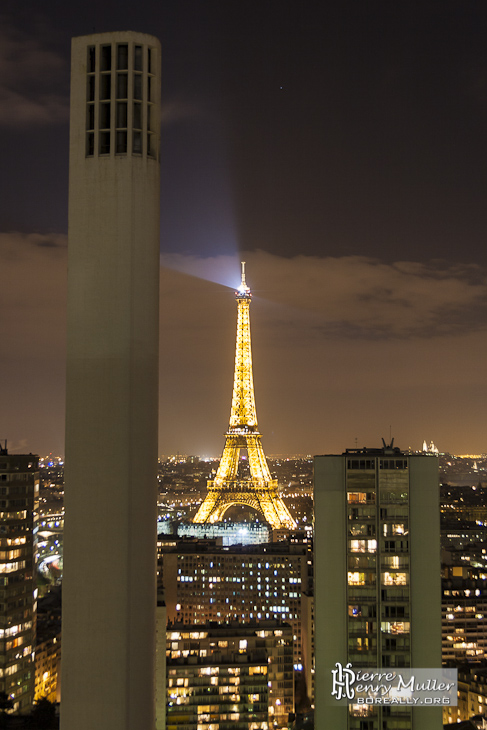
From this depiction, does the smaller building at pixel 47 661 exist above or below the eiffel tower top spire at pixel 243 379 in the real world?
below

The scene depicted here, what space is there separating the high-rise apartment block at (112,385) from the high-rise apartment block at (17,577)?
57.4ft

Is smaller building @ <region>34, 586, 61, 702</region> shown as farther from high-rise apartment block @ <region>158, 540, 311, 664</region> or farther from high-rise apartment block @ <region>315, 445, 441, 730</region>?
high-rise apartment block @ <region>315, 445, 441, 730</region>

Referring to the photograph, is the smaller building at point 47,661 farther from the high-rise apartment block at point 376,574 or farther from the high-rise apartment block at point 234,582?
the high-rise apartment block at point 376,574

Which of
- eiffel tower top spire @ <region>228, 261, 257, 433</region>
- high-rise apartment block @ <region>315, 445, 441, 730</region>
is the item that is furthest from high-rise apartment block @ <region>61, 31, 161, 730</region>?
eiffel tower top spire @ <region>228, 261, 257, 433</region>

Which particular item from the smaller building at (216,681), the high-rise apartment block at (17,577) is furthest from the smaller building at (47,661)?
A: the high-rise apartment block at (17,577)

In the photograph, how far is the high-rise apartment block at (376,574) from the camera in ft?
62.1

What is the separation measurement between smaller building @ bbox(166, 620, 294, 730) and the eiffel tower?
118 ft

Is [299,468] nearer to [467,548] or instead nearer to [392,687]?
[467,548]

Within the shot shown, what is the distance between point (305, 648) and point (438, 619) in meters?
31.6

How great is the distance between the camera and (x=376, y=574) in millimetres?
19422

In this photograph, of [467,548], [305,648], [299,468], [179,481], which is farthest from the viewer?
[299,468]

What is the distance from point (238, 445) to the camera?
2933 inches

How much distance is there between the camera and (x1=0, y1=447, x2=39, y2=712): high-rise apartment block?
2873 cm

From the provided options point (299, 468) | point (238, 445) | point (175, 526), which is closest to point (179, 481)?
point (299, 468)
